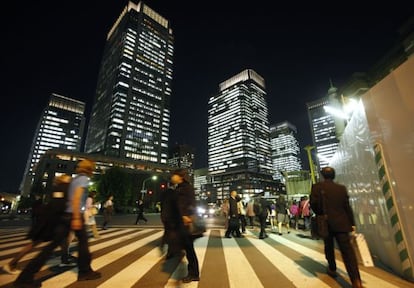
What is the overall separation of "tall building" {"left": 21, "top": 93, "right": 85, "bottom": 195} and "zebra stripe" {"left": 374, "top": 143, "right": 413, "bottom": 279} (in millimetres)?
167344

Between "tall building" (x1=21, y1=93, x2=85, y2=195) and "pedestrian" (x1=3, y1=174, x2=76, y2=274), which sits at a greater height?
"tall building" (x1=21, y1=93, x2=85, y2=195)

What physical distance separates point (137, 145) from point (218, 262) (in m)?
117

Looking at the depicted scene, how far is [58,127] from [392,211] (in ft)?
589

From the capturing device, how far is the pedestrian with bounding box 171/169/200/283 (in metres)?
3.38

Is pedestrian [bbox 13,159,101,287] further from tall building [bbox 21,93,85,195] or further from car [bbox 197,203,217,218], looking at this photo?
tall building [bbox 21,93,85,195]

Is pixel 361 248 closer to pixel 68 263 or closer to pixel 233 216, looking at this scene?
pixel 68 263

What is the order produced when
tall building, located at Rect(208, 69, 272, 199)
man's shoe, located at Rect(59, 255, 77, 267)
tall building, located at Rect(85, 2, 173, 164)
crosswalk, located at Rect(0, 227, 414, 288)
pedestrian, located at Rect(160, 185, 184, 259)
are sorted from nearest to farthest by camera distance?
crosswalk, located at Rect(0, 227, 414, 288)
pedestrian, located at Rect(160, 185, 184, 259)
man's shoe, located at Rect(59, 255, 77, 267)
tall building, located at Rect(85, 2, 173, 164)
tall building, located at Rect(208, 69, 272, 199)

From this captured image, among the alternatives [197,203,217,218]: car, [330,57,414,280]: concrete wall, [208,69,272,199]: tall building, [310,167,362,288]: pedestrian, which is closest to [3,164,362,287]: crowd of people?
[310,167,362,288]: pedestrian

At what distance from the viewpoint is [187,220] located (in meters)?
3.41

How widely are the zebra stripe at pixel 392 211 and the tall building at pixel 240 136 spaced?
140 metres

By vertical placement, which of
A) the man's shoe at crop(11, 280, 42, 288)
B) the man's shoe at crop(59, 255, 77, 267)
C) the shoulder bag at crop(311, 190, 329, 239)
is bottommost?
the man's shoe at crop(59, 255, 77, 267)

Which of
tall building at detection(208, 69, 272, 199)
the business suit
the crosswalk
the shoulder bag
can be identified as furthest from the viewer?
tall building at detection(208, 69, 272, 199)

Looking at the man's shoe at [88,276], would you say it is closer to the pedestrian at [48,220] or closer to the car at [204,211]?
the pedestrian at [48,220]

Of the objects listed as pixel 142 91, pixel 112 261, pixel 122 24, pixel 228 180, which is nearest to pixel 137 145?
pixel 142 91
